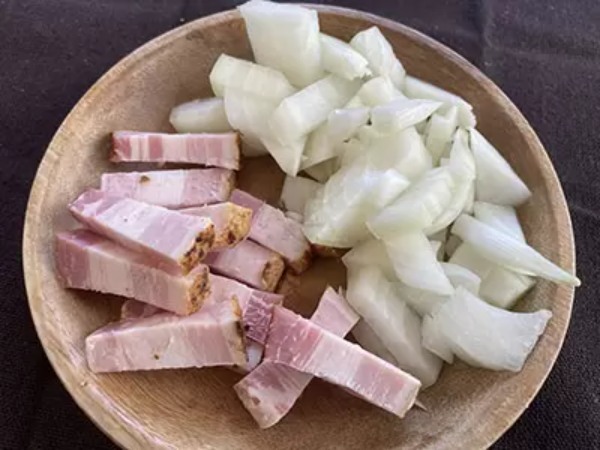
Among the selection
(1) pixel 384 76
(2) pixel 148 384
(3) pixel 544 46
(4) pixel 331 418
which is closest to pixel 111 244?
(2) pixel 148 384

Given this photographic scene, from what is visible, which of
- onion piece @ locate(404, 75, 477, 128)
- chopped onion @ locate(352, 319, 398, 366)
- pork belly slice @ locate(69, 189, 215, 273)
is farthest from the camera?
onion piece @ locate(404, 75, 477, 128)

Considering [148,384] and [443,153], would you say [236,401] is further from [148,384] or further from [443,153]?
[443,153]

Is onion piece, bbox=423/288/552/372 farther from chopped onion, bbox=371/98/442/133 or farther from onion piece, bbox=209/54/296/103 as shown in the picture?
onion piece, bbox=209/54/296/103

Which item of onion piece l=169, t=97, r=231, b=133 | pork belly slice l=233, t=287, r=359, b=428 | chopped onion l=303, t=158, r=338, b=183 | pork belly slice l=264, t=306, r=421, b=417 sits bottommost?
pork belly slice l=233, t=287, r=359, b=428

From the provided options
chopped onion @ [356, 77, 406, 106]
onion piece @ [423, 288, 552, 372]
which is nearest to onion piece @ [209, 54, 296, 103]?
chopped onion @ [356, 77, 406, 106]

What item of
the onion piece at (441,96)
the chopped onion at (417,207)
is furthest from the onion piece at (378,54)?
the chopped onion at (417,207)
